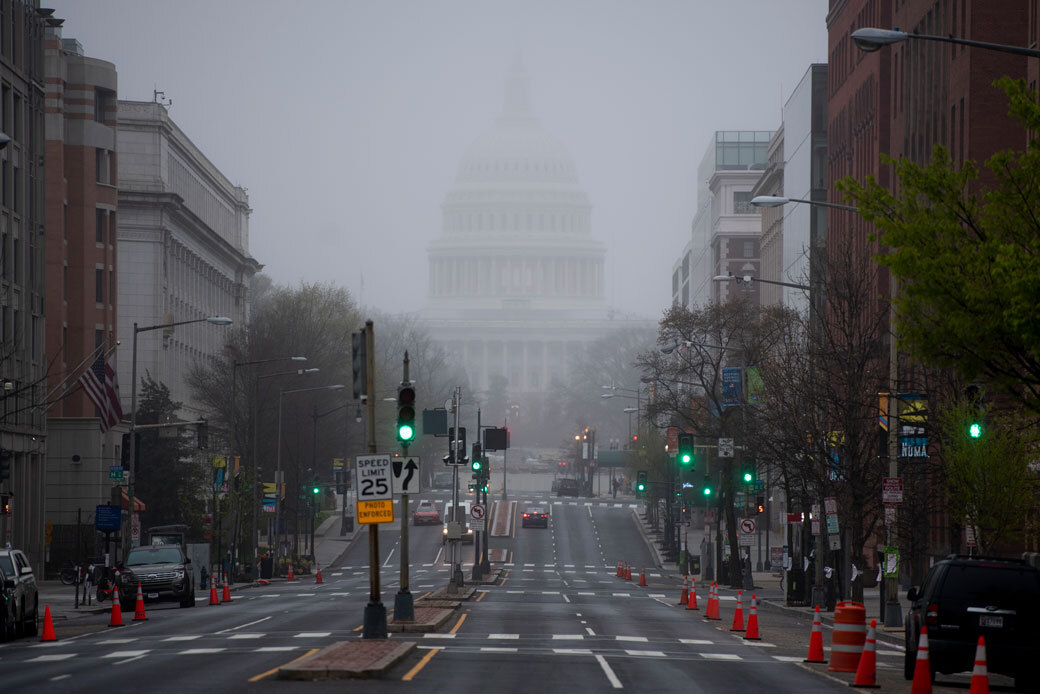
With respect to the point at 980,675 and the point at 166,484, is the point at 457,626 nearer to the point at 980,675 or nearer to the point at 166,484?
the point at 980,675

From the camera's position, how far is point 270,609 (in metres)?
47.2

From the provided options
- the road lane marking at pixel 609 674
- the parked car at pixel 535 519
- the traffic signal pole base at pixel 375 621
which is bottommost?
the parked car at pixel 535 519

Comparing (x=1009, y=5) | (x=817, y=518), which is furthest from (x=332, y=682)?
(x=1009, y=5)

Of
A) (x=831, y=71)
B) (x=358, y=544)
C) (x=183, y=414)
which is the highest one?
(x=831, y=71)

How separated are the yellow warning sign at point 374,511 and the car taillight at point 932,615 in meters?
8.50

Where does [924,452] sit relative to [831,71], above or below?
below

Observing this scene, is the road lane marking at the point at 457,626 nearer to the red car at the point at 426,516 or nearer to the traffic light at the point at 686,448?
the traffic light at the point at 686,448

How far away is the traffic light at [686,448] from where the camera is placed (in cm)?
6669

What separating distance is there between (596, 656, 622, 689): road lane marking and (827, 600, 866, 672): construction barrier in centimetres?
352

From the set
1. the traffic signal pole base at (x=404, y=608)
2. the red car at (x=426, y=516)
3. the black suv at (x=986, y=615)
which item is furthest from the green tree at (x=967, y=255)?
the red car at (x=426, y=516)

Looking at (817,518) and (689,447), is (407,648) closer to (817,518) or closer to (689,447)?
(817,518)

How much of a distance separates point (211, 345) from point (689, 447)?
62.0m

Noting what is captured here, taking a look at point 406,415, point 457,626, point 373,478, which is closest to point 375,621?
point 373,478

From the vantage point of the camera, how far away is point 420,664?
25.8 meters
